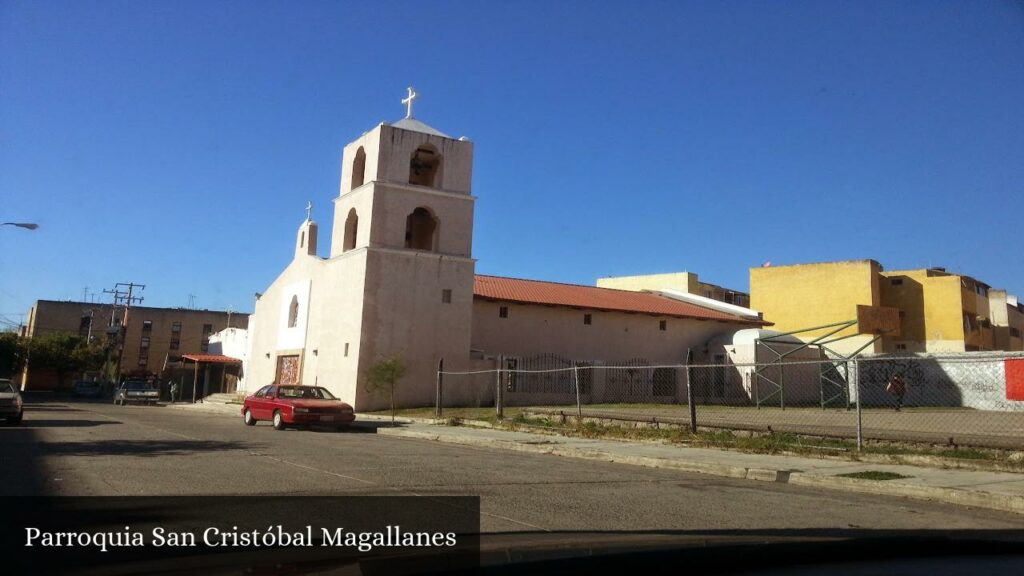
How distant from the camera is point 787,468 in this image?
1181cm

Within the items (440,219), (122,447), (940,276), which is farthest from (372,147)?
(940,276)

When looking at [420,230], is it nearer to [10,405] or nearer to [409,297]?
[409,297]

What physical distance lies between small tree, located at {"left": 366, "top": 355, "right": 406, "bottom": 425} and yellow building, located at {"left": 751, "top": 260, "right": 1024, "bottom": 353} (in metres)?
30.8

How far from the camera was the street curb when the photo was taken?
912cm

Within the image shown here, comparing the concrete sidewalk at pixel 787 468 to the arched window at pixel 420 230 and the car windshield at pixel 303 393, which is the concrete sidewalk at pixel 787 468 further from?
the arched window at pixel 420 230

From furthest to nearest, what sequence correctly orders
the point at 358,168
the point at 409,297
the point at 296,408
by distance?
the point at 358,168 < the point at 409,297 < the point at 296,408

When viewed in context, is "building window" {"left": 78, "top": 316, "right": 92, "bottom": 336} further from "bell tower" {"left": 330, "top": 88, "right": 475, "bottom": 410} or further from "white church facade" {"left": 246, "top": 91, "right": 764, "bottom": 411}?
"bell tower" {"left": 330, "top": 88, "right": 475, "bottom": 410}

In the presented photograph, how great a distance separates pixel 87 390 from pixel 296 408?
158ft

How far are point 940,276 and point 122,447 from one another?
5483 cm

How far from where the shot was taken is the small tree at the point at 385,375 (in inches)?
1049

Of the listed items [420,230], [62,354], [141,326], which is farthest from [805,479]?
[141,326]

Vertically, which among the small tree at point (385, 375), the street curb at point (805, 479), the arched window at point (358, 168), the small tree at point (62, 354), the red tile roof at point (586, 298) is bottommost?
the street curb at point (805, 479)

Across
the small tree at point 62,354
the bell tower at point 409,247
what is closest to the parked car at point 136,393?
the bell tower at point 409,247

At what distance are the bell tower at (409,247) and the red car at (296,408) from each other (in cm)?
660
